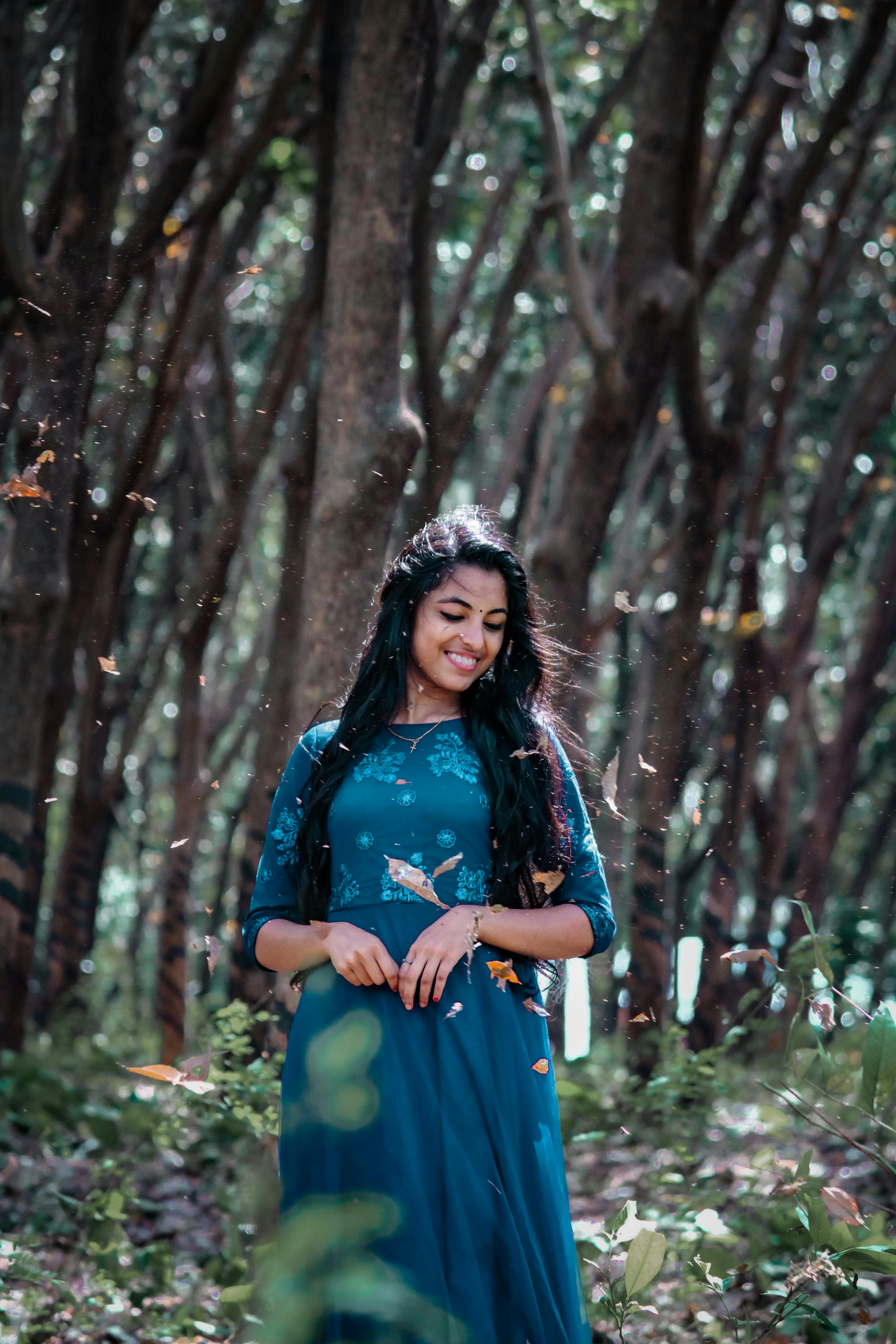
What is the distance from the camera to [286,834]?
2.53 m

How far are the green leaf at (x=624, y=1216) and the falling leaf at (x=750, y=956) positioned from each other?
500mm

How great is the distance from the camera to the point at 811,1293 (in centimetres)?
341

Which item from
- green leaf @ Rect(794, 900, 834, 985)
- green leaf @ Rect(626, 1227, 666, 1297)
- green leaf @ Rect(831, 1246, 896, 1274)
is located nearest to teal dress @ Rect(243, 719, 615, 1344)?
green leaf @ Rect(626, 1227, 666, 1297)

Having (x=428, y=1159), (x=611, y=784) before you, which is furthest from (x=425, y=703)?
(x=428, y=1159)

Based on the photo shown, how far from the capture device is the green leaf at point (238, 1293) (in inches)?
113

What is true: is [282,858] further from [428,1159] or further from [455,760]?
[428,1159]

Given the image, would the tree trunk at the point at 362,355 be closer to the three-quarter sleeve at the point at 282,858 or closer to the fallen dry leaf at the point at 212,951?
the fallen dry leaf at the point at 212,951

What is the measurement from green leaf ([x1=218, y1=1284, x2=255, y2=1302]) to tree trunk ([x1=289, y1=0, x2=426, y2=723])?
1.39 metres

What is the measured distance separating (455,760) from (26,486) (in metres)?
1.31

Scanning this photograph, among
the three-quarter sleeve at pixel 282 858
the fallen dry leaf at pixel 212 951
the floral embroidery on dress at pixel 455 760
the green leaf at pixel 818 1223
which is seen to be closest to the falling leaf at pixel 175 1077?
the fallen dry leaf at pixel 212 951

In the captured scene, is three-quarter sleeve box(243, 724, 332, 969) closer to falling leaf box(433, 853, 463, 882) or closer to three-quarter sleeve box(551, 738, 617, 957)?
falling leaf box(433, 853, 463, 882)

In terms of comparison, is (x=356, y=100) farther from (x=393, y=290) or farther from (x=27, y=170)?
(x=27, y=170)

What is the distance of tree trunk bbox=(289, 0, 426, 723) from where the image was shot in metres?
3.56

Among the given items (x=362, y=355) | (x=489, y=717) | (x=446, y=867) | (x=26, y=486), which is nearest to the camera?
(x=446, y=867)
